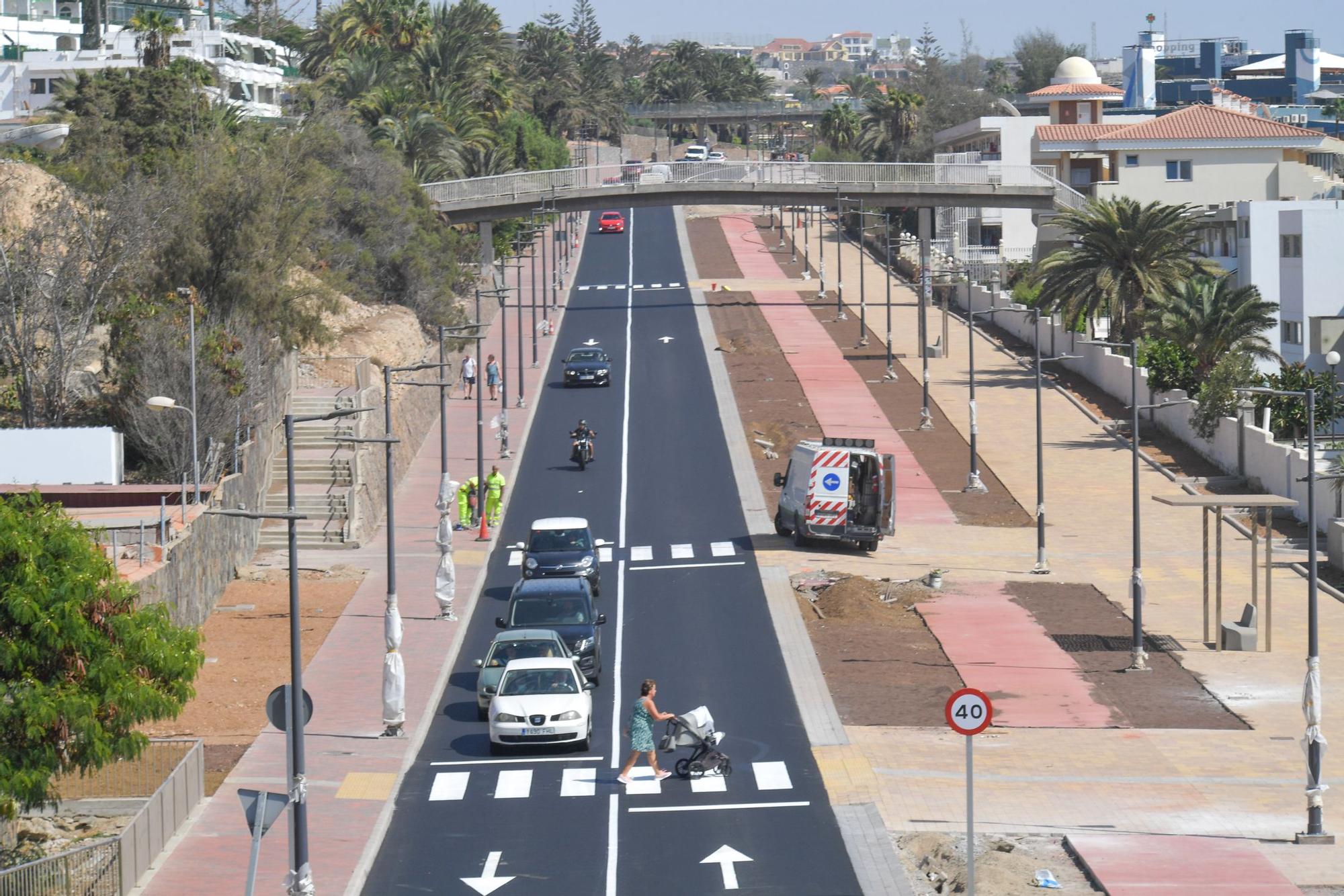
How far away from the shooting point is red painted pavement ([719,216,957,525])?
5478 centimetres

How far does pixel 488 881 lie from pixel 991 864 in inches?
271

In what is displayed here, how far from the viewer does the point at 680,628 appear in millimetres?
39844

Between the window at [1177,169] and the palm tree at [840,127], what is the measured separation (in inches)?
2179

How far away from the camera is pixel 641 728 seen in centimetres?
2794

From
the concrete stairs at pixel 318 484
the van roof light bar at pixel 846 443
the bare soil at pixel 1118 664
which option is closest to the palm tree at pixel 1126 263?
the van roof light bar at pixel 846 443

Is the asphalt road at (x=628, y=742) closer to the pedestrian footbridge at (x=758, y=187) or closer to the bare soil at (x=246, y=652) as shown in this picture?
the bare soil at (x=246, y=652)

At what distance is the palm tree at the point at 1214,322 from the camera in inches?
2489

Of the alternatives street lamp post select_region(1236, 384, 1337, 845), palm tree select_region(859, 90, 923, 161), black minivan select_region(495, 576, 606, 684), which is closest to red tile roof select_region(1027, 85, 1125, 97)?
palm tree select_region(859, 90, 923, 161)

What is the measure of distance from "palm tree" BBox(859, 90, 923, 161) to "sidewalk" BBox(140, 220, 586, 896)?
95147 millimetres

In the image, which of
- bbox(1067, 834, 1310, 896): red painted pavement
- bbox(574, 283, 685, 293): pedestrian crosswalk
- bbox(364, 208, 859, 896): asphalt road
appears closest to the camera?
bbox(1067, 834, 1310, 896): red painted pavement

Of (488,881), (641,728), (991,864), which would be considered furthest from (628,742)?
(991,864)

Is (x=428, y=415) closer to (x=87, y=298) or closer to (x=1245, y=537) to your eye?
(x=87, y=298)

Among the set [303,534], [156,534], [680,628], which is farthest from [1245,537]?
[156,534]

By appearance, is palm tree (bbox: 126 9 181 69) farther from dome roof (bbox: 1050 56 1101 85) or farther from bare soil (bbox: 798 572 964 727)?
dome roof (bbox: 1050 56 1101 85)
